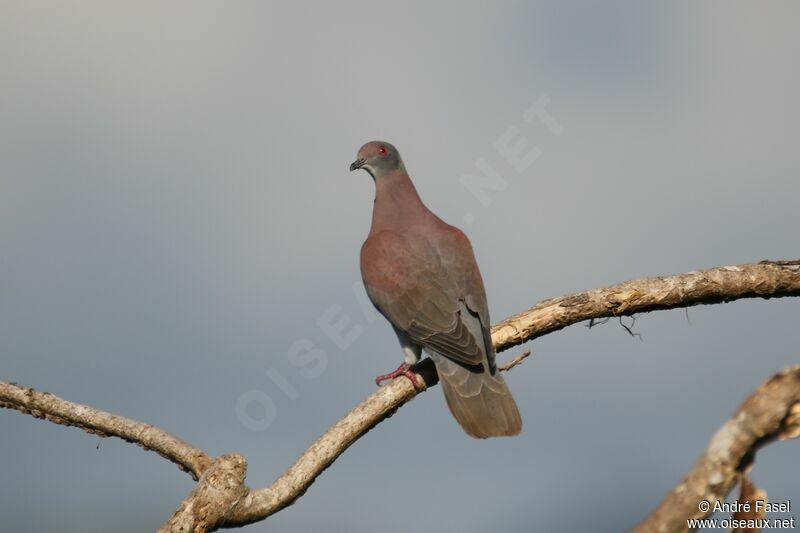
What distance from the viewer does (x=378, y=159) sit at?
821cm

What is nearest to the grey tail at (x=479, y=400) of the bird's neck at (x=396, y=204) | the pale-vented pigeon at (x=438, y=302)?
the pale-vented pigeon at (x=438, y=302)

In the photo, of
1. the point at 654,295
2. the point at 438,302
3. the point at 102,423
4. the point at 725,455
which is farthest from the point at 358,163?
the point at 725,455

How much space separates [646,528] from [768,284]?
4071mm

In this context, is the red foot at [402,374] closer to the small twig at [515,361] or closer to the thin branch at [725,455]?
the small twig at [515,361]

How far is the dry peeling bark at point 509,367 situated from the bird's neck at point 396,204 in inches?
44.5

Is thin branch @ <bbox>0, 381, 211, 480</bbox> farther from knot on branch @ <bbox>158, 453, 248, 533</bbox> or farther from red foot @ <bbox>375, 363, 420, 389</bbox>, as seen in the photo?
red foot @ <bbox>375, 363, 420, 389</bbox>

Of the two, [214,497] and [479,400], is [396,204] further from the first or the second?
[214,497]

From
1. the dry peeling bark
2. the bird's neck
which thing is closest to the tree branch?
the dry peeling bark

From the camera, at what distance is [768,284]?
711 cm

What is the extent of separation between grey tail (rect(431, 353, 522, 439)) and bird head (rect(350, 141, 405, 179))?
6.58 ft

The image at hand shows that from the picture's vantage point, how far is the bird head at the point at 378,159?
Result: 26.9 ft

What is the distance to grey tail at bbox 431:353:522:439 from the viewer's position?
6602 mm

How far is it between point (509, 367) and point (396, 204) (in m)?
1.73

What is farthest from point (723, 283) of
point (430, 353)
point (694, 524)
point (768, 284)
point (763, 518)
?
point (694, 524)
